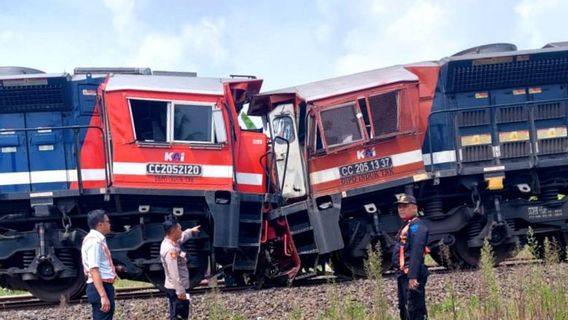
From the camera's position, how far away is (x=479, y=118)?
11.5 meters

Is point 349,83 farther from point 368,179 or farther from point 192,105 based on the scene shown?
point 192,105

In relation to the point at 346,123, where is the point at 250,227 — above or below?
below

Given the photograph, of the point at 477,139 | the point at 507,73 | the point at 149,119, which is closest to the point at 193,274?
the point at 149,119

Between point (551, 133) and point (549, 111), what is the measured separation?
0.41 meters

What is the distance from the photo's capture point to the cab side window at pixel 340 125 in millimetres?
10984

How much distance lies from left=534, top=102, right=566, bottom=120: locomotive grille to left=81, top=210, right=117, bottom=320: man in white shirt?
847 cm

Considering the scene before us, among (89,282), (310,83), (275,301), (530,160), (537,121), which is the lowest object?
(275,301)

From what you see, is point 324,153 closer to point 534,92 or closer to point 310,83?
point 310,83

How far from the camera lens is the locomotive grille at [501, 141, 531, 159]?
11.5 metres

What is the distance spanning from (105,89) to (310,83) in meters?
3.65

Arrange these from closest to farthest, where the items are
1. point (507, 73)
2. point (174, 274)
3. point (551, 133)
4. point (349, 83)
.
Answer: point (174, 274)
point (349, 83)
point (551, 133)
point (507, 73)

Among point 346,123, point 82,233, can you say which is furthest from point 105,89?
point 346,123

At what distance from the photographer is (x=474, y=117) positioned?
1151 cm

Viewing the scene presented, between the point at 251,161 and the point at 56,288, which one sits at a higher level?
the point at 251,161
